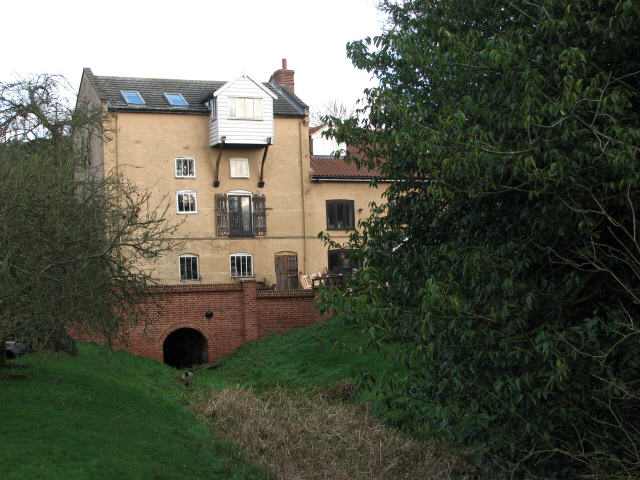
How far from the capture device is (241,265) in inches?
1487

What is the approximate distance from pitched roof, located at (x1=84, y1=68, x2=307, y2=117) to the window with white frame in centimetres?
107

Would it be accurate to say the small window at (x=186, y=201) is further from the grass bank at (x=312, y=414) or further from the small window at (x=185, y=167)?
the grass bank at (x=312, y=414)

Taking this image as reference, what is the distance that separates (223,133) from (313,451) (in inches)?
935

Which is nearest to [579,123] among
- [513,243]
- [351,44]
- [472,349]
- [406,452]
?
[513,243]

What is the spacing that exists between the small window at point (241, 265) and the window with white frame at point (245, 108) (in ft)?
22.6

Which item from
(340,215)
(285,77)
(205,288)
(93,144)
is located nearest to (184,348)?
(205,288)

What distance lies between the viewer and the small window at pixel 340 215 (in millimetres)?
39406

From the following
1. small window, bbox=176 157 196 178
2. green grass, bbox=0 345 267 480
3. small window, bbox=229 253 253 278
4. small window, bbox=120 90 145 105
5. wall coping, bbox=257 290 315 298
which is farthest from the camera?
small window, bbox=229 253 253 278

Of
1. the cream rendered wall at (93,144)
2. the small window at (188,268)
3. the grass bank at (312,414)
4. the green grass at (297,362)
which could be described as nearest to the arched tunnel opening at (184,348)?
the small window at (188,268)

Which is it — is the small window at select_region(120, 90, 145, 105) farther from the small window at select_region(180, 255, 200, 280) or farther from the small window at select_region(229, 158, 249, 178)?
the small window at select_region(180, 255, 200, 280)

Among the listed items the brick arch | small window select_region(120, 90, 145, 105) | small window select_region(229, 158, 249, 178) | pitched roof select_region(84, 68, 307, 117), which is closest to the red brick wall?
the brick arch

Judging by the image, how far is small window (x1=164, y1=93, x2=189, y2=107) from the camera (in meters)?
37.7

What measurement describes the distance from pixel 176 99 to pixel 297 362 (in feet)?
56.9

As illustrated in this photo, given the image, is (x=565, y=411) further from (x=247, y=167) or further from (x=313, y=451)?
(x=247, y=167)
